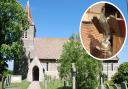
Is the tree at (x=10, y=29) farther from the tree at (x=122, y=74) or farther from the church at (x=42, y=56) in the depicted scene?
the tree at (x=122, y=74)

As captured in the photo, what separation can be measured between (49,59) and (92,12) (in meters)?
57.7

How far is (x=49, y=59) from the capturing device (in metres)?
63.8

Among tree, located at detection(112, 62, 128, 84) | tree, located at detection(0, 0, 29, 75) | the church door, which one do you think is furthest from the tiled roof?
tree, located at detection(112, 62, 128, 84)

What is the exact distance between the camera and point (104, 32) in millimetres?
6070

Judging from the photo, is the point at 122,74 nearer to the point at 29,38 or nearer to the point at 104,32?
the point at 29,38

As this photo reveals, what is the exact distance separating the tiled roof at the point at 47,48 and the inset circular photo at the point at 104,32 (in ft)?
184

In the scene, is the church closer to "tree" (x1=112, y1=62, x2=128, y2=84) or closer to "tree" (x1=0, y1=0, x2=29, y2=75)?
"tree" (x1=0, y1=0, x2=29, y2=75)

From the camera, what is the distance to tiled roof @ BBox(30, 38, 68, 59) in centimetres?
6362

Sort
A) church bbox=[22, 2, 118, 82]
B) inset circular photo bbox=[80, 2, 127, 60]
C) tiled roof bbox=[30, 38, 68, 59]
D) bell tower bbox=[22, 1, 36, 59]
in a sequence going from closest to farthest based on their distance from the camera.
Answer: inset circular photo bbox=[80, 2, 127, 60], church bbox=[22, 2, 118, 82], tiled roof bbox=[30, 38, 68, 59], bell tower bbox=[22, 1, 36, 59]

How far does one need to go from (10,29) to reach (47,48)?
47.1 ft

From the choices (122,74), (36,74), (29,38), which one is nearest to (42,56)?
(36,74)

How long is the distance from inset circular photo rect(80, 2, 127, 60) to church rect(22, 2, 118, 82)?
174ft

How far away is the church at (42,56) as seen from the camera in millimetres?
59375

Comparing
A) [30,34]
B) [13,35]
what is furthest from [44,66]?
[13,35]
